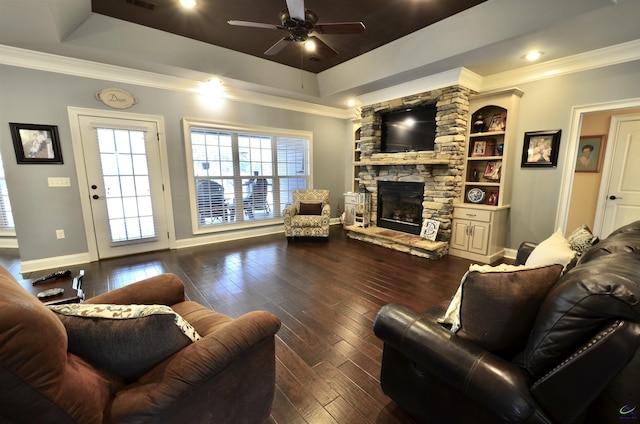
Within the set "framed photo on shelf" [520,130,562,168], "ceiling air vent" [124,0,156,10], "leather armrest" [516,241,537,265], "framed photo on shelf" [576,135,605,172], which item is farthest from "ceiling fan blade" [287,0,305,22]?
"framed photo on shelf" [576,135,605,172]

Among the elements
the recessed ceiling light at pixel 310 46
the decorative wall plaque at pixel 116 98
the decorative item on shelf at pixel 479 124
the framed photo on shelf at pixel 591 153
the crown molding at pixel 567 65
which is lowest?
the framed photo on shelf at pixel 591 153

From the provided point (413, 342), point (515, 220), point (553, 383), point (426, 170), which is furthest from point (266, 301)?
point (515, 220)

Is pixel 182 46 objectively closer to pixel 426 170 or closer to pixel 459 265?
pixel 426 170

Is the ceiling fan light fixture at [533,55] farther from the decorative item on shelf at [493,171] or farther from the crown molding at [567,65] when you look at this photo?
the decorative item on shelf at [493,171]

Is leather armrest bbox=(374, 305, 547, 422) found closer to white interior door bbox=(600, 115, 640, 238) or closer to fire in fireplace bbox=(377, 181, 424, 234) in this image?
fire in fireplace bbox=(377, 181, 424, 234)

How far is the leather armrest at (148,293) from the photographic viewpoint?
4.83 feet

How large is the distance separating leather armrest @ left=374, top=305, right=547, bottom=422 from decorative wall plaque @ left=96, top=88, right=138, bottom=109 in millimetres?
4525

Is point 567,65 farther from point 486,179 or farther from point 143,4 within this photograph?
point 143,4

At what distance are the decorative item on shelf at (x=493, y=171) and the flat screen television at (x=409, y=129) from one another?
89 centimetres

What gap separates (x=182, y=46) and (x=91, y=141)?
1.84 m

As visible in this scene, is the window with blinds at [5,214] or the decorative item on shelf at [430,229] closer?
the decorative item on shelf at [430,229]

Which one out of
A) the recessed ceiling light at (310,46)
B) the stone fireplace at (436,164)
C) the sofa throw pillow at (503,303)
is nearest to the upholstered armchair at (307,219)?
the stone fireplace at (436,164)

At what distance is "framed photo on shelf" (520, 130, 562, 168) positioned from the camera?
356 centimetres

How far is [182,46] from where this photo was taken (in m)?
3.62
